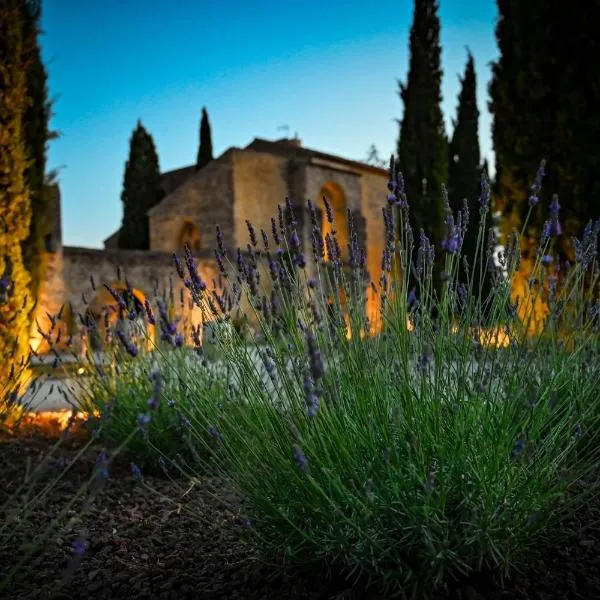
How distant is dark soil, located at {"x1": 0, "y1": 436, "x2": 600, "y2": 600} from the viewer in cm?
163

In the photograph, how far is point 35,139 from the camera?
563cm

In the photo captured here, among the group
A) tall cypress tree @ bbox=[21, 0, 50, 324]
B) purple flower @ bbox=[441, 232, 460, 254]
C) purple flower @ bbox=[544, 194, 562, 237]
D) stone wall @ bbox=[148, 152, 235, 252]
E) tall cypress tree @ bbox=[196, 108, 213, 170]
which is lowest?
purple flower @ bbox=[441, 232, 460, 254]

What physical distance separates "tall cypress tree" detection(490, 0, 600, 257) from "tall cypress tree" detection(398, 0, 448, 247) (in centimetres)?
772

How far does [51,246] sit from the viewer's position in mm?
12141

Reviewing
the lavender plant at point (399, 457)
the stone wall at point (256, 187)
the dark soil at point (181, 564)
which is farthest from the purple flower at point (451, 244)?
the stone wall at point (256, 187)

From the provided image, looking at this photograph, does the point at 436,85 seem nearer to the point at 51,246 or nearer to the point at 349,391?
the point at 51,246

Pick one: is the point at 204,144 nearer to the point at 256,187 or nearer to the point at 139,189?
the point at 139,189

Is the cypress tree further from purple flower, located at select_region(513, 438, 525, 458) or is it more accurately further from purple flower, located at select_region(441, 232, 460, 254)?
purple flower, located at select_region(513, 438, 525, 458)

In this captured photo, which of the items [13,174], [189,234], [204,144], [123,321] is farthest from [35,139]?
[204,144]

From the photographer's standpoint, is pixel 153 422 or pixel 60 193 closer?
pixel 153 422

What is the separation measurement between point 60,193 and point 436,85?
10.1 metres

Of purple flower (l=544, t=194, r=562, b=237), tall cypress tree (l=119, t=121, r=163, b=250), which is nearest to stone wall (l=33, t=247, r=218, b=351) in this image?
tall cypress tree (l=119, t=121, r=163, b=250)

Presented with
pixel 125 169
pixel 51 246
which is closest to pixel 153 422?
pixel 51 246

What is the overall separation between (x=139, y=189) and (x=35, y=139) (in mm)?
18312
